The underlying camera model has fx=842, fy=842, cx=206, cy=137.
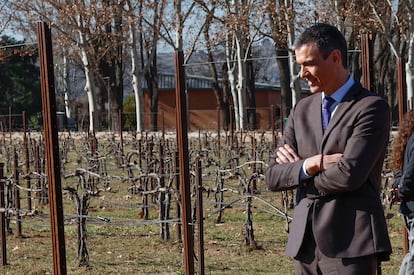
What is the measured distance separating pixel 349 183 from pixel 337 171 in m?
0.07

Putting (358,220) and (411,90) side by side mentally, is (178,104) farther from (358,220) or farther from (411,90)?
(411,90)

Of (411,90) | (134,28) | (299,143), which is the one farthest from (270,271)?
(134,28)

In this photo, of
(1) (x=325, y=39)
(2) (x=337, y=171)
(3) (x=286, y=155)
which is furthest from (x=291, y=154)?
(1) (x=325, y=39)

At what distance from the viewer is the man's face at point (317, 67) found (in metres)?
3.35

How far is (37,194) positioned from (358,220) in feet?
35.8

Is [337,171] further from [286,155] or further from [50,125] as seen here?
[50,125]

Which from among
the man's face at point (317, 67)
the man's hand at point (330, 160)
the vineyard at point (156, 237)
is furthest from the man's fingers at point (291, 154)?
the vineyard at point (156, 237)

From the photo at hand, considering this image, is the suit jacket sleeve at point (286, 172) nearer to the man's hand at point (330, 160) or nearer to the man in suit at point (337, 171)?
the man in suit at point (337, 171)

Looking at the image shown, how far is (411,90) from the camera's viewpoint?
27.2m

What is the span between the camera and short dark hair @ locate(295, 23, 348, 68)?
131 inches

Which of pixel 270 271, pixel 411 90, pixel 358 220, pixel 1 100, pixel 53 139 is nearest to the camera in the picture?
pixel 358 220

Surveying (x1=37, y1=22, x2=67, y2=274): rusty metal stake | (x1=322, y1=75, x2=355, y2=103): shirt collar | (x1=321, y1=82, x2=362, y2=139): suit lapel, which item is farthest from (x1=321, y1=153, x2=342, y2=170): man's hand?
(x1=37, y1=22, x2=67, y2=274): rusty metal stake

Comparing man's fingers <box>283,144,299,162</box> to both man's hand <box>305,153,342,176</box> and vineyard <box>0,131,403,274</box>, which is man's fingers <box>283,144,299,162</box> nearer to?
man's hand <box>305,153,342,176</box>

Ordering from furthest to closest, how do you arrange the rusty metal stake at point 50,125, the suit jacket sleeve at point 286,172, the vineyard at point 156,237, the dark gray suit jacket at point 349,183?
the vineyard at point 156,237 → the rusty metal stake at point 50,125 → the suit jacket sleeve at point 286,172 → the dark gray suit jacket at point 349,183
